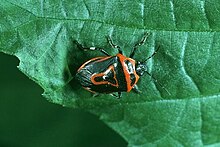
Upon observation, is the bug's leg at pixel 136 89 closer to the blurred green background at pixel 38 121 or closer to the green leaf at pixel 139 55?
the green leaf at pixel 139 55

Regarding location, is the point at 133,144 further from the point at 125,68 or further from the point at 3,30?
the point at 3,30

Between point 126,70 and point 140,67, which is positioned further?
point 126,70

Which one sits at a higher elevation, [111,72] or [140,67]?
[140,67]

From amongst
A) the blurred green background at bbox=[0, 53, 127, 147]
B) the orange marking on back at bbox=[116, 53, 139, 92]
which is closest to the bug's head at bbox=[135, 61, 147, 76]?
the orange marking on back at bbox=[116, 53, 139, 92]

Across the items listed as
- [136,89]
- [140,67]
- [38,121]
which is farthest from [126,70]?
[38,121]

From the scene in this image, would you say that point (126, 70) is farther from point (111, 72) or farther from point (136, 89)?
point (136, 89)

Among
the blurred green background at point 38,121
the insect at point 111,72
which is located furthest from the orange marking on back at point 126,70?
the blurred green background at point 38,121

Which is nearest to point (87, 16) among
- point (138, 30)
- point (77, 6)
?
point (77, 6)

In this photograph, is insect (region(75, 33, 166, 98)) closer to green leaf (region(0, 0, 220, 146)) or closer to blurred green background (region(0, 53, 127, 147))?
green leaf (region(0, 0, 220, 146))
